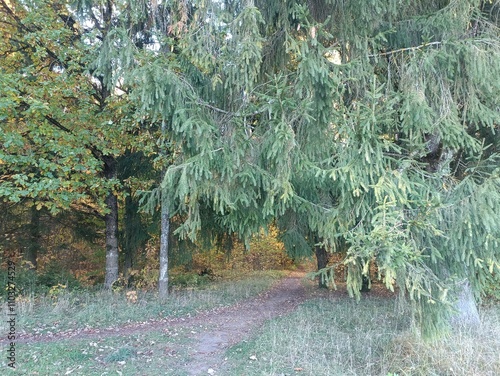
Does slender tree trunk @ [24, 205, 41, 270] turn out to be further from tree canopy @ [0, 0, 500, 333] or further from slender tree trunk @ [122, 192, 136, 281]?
tree canopy @ [0, 0, 500, 333]

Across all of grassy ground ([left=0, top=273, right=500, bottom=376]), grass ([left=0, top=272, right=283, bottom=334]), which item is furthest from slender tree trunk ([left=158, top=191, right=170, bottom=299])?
grassy ground ([left=0, top=273, right=500, bottom=376])

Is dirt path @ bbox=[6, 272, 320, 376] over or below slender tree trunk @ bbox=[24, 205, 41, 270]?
below

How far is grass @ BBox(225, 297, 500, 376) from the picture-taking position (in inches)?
144

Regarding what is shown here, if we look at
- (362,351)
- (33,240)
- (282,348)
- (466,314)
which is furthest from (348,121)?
(33,240)

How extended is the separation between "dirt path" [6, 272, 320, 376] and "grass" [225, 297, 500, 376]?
0.96 ft

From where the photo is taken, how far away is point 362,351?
432 centimetres

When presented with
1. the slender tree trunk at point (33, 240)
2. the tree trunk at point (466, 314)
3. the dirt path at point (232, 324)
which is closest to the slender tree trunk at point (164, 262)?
the dirt path at point (232, 324)

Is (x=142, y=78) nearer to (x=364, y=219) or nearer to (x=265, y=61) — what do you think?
(x=265, y=61)

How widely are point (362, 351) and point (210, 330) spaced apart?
2671 mm

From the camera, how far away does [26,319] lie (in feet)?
19.0

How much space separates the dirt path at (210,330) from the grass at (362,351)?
293 mm

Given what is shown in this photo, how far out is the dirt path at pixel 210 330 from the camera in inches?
177

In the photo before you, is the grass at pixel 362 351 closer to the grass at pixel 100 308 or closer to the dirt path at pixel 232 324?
the dirt path at pixel 232 324

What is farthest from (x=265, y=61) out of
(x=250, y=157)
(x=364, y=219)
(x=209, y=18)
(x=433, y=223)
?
(x=433, y=223)
